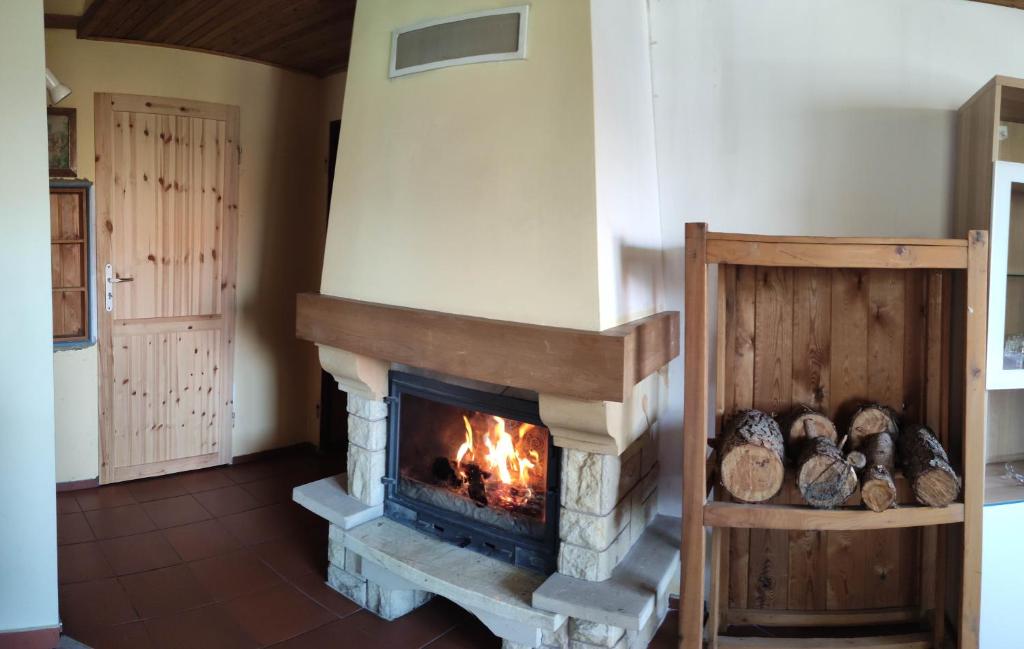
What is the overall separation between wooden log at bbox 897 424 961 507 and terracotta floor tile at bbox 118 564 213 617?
8.23ft

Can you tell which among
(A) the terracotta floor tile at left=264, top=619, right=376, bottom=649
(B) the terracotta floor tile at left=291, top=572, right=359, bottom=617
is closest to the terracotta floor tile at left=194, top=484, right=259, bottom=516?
(B) the terracotta floor tile at left=291, top=572, right=359, bottom=617

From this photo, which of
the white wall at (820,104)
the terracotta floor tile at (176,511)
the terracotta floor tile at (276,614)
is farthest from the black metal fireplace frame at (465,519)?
the terracotta floor tile at (176,511)

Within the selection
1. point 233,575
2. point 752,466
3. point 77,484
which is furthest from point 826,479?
point 77,484

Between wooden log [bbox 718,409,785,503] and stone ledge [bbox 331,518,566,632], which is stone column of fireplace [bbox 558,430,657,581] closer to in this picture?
stone ledge [bbox 331,518,566,632]

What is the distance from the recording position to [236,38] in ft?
11.5

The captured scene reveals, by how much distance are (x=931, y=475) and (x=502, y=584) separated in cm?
134

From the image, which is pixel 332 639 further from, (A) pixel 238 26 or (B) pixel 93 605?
(A) pixel 238 26

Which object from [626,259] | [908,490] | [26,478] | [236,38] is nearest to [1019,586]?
[908,490]

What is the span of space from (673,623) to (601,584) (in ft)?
1.88

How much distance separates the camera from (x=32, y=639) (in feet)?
7.16

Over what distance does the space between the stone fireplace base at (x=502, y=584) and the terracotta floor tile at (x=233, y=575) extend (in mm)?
299

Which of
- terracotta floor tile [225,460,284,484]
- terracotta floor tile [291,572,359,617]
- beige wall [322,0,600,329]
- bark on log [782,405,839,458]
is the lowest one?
terracotta floor tile [291,572,359,617]

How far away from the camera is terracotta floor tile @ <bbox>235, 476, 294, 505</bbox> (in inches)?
138

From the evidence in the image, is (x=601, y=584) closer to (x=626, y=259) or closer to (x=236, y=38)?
(x=626, y=259)
